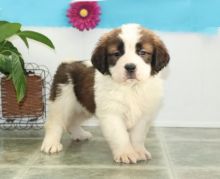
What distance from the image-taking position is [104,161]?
2.42 m

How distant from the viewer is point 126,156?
2.34m

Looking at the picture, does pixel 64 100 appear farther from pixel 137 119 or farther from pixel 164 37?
pixel 164 37

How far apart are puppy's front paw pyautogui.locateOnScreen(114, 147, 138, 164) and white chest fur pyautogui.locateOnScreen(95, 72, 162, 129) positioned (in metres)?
0.17

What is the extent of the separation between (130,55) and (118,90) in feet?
0.87

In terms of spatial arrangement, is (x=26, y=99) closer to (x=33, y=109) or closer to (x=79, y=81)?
(x=33, y=109)

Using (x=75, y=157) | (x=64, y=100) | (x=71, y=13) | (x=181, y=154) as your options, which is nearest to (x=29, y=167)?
(x=75, y=157)

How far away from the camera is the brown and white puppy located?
7.43 feet

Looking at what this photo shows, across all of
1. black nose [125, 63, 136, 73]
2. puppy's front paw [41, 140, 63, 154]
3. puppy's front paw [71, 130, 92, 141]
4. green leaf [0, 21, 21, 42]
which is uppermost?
green leaf [0, 21, 21, 42]

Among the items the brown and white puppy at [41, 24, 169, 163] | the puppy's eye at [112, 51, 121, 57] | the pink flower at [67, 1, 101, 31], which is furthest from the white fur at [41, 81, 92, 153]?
the pink flower at [67, 1, 101, 31]

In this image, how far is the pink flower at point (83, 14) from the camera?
3.22 meters

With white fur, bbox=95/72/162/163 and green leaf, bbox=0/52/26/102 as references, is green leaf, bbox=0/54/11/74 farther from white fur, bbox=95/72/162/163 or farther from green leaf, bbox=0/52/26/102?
white fur, bbox=95/72/162/163

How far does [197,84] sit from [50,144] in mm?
1277

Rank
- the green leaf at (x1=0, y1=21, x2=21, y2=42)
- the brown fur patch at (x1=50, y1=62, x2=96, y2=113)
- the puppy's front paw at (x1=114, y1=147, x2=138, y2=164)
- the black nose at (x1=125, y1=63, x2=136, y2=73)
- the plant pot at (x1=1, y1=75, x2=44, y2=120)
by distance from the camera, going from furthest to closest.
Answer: the plant pot at (x1=1, y1=75, x2=44, y2=120), the green leaf at (x1=0, y1=21, x2=21, y2=42), the brown fur patch at (x1=50, y1=62, x2=96, y2=113), the puppy's front paw at (x1=114, y1=147, x2=138, y2=164), the black nose at (x1=125, y1=63, x2=136, y2=73)

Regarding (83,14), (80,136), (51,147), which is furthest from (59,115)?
(83,14)
